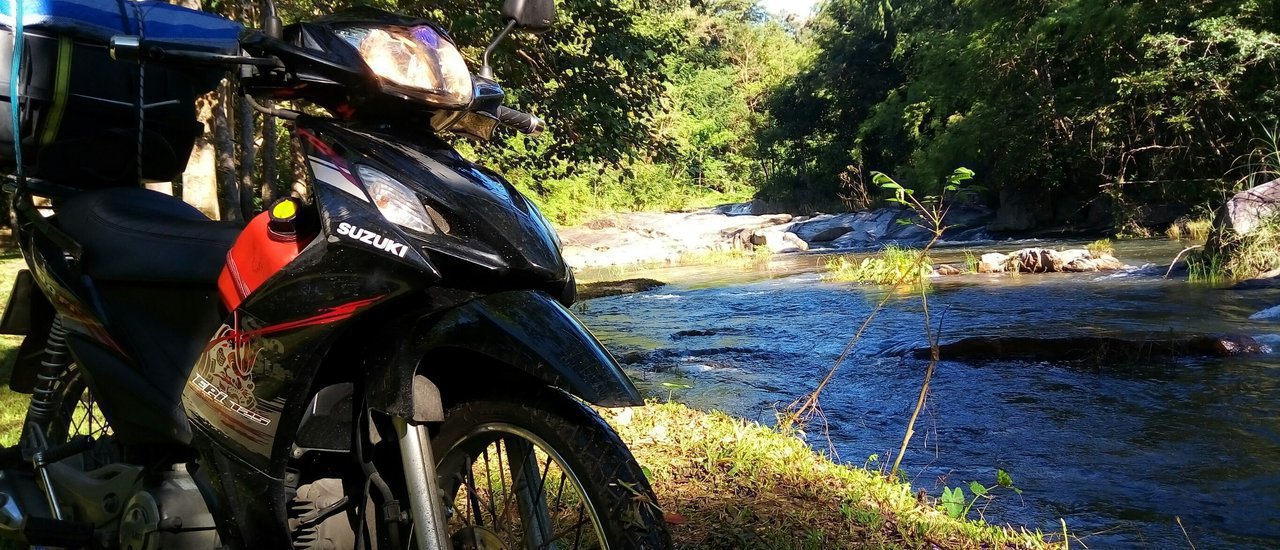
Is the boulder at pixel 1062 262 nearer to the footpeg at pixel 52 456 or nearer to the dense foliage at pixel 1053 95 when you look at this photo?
the dense foliage at pixel 1053 95

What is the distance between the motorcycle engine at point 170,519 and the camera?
72.5 inches

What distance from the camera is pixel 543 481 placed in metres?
1.66

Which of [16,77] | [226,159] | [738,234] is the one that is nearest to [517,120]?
[16,77]

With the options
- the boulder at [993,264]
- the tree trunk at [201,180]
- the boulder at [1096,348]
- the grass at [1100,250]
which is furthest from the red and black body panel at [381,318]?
the grass at [1100,250]

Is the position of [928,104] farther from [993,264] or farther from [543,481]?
[543,481]

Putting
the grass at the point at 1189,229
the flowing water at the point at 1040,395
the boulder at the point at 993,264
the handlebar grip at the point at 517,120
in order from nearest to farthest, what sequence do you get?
the handlebar grip at the point at 517,120
the flowing water at the point at 1040,395
the boulder at the point at 993,264
the grass at the point at 1189,229

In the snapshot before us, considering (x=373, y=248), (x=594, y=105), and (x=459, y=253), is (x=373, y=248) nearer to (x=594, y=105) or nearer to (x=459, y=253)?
(x=459, y=253)

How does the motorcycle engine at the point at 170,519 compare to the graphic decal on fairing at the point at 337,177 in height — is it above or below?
below

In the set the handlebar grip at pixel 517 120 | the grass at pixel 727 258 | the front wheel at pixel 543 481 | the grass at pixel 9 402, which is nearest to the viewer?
the front wheel at pixel 543 481

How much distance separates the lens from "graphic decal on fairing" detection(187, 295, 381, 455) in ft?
5.22

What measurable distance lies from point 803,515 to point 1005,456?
5.86 feet

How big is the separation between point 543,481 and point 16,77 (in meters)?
1.55

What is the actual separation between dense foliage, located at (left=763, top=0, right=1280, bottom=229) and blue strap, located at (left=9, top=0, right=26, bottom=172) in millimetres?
11788

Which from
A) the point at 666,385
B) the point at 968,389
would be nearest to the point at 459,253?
the point at 666,385
